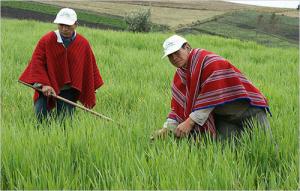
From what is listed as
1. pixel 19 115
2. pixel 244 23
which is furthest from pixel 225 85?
pixel 244 23

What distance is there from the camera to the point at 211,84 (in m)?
3.13

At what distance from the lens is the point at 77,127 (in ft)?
11.1

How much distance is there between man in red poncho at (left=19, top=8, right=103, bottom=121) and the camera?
432 cm

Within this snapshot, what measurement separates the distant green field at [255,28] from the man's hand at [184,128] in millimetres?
16534

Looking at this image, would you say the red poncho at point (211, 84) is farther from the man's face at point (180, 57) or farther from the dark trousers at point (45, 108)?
the dark trousers at point (45, 108)

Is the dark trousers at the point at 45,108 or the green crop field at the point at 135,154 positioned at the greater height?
the green crop field at the point at 135,154

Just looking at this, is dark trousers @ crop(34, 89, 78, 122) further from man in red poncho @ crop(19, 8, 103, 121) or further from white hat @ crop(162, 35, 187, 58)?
white hat @ crop(162, 35, 187, 58)

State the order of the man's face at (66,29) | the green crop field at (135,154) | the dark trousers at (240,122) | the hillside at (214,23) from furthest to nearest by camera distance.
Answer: the hillside at (214,23)
the man's face at (66,29)
the dark trousers at (240,122)
the green crop field at (135,154)

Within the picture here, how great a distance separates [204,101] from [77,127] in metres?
1.01

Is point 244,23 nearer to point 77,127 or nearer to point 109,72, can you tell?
point 109,72

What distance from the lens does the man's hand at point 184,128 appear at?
10.4ft

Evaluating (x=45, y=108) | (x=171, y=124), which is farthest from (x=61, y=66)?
(x=171, y=124)

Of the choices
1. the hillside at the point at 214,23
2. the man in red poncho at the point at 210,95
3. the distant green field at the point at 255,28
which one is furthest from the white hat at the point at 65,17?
the hillside at the point at 214,23

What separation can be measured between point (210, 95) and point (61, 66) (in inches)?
74.5
